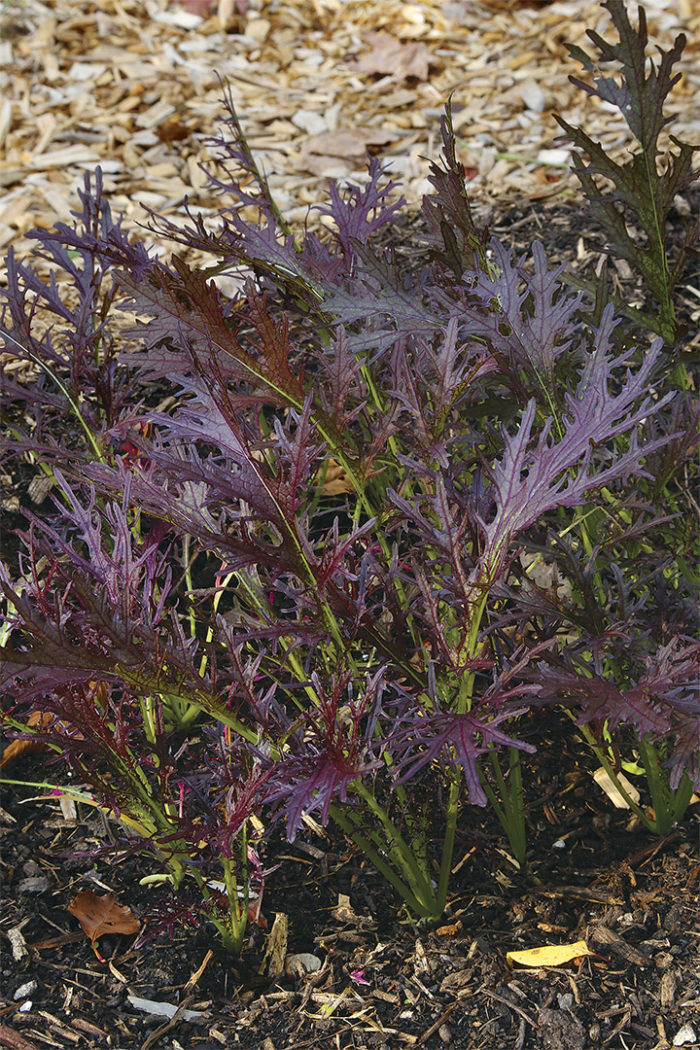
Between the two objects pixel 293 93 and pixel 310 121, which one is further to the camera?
pixel 293 93

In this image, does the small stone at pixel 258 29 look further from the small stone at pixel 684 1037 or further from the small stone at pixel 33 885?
the small stone at pixel 684 1037

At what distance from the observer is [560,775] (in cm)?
201

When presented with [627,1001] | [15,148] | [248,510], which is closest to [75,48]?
[15,148]

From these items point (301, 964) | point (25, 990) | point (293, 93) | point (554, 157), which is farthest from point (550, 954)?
point (293, 93)

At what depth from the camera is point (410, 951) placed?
5.65ft

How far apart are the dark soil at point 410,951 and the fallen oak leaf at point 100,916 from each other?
0.03 m

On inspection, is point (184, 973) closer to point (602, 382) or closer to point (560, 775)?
point (560, 775)

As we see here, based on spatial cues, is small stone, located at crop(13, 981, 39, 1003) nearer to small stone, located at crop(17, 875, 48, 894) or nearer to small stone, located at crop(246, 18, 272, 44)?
small stone, located at crop(17, 875, 48, 894)

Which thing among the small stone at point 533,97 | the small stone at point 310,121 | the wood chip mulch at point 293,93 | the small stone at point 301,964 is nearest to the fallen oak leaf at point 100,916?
the small stone at point 301,964

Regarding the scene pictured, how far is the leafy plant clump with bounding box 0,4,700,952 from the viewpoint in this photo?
4.42ft

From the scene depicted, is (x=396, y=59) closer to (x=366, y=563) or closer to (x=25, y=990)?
(x=366, y=563)

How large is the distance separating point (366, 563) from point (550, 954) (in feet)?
2.53

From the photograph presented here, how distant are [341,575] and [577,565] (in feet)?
1.18

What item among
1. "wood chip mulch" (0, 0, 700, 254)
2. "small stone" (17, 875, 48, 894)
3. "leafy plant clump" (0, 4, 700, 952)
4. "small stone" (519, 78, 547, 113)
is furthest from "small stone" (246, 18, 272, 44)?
"small stone" (17, 875, 48, 894)
